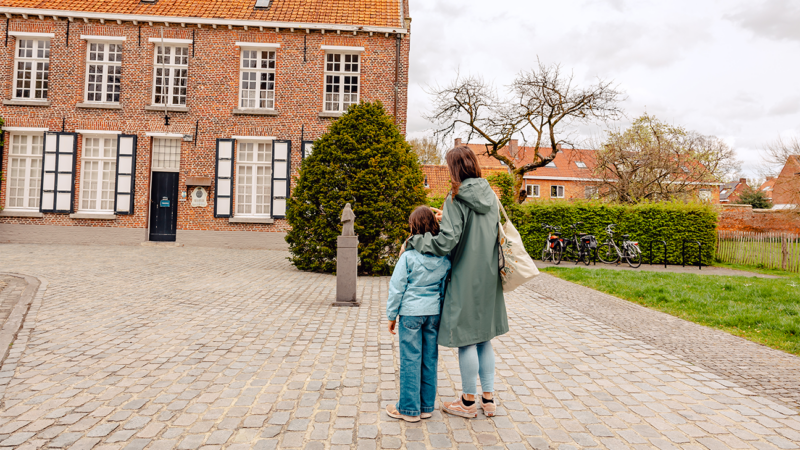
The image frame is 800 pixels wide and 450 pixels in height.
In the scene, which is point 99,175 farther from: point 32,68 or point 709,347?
point 709,347

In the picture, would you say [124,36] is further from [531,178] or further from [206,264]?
[531,178]

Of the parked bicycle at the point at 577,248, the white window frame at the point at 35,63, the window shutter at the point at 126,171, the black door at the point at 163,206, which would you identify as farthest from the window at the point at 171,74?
the parked bicycle at the point at 577,248

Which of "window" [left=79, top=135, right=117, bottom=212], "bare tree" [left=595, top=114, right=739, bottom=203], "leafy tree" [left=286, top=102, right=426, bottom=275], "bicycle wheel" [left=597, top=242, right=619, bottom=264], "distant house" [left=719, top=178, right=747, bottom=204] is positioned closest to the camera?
"leafy tree" [left=286, top=102, right=426, bottom=275]

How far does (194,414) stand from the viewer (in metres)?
3.10

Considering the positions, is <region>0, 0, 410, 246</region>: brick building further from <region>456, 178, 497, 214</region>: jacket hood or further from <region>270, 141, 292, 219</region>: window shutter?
<region>456, 178, 497, 214</region>: jacket hood

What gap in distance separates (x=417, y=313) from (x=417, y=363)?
34 centimetres

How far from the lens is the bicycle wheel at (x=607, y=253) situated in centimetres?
1529

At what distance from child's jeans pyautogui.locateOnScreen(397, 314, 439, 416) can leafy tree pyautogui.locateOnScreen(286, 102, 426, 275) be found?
22.6ft

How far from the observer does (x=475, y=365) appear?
3.04 meters

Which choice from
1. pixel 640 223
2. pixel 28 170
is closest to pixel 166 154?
pixel 28 170

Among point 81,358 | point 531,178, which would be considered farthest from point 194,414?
point 531,178

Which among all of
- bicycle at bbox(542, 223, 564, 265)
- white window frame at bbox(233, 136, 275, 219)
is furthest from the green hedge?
white window frame at bbox(233, 136, 275, 219)

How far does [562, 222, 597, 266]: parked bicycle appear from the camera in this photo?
14617mm

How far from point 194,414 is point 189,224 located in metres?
15.2
